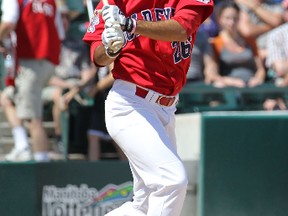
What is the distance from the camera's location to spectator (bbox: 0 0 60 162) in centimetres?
752

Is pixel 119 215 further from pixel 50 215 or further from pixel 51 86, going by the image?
pixel 51 86

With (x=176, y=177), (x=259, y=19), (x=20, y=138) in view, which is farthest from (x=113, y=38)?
(x=259, y=19)

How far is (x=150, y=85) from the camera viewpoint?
4.49 meters

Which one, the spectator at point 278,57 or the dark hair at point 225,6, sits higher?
the dark hair at point 225,6

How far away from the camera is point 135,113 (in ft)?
14.7

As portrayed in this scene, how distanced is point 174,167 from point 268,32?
16.7ft

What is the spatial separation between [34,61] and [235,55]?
7.25ft

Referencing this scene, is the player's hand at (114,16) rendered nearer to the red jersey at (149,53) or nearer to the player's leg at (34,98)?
the red jersey at (149,53)

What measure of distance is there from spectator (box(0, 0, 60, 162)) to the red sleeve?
11.0 ft

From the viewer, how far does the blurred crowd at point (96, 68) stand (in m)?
7.60

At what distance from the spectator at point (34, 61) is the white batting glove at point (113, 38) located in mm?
3397

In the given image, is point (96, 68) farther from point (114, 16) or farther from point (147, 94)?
point (114, 16)

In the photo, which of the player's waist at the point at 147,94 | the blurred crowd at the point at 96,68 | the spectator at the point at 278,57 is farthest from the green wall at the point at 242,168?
the spectator at the point at 278,57

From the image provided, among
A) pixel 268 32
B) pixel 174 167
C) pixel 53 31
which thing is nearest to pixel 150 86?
pixel 174 167
